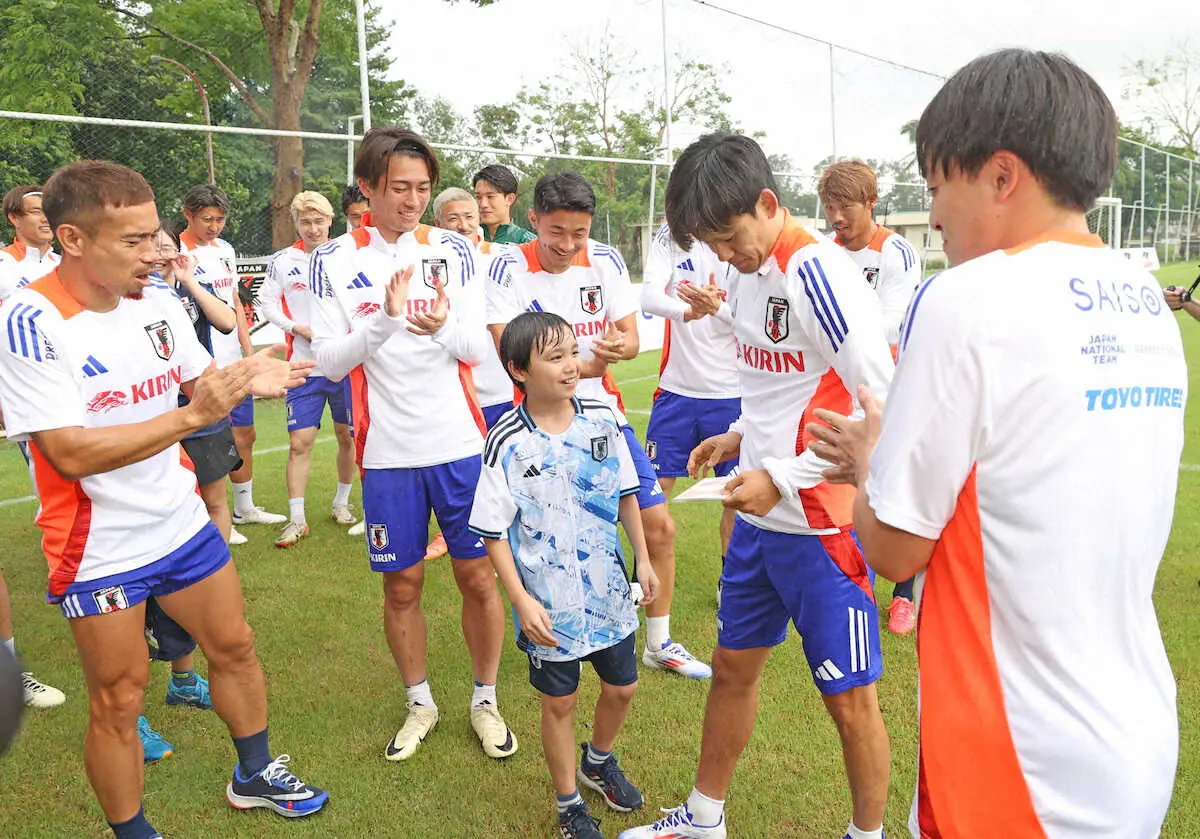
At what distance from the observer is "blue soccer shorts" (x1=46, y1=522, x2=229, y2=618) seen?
285 cm

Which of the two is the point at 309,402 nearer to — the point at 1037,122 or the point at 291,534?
the point at 291,534

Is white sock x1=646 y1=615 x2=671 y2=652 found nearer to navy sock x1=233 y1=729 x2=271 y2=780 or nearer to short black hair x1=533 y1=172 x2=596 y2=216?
navy sock x1=233 y1=729 x2=271 y2=780

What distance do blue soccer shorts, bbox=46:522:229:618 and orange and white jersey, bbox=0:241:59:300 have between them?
412 cm

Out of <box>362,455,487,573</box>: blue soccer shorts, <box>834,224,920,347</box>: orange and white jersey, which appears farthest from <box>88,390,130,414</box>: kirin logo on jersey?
<box>834,224,920,347</box>: orange and white jersey

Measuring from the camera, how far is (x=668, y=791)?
11.1ft

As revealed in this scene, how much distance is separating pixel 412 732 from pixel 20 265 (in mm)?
4814

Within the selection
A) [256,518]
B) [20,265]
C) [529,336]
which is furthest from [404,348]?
[20,265]

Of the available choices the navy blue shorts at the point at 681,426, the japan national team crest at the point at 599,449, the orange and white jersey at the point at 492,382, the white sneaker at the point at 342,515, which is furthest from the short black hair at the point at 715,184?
the white sneaker at the point at 342,515

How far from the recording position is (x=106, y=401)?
9.48 ft

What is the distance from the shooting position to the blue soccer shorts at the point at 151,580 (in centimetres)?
285

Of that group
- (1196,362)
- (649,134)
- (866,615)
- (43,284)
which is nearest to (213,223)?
(43,284)

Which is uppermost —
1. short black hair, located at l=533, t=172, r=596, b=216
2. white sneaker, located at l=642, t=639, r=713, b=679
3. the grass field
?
short black hair, located at l=533, t=172, r=596, b=216

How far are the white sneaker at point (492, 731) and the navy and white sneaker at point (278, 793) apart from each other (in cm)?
65

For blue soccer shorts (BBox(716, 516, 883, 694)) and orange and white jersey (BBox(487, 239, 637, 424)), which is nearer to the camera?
blue soccer shorts (BBox(716, 516, 883, 694))
